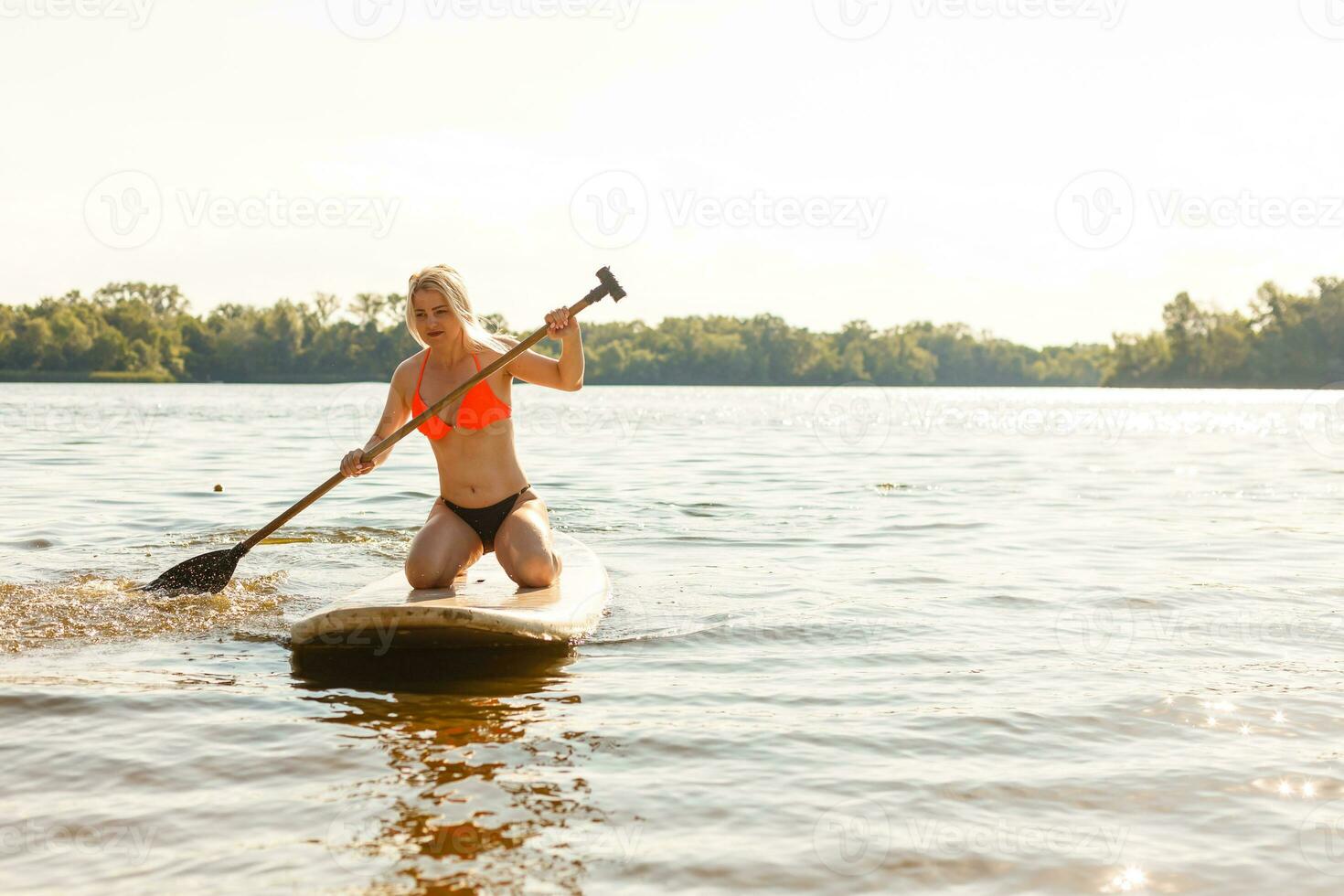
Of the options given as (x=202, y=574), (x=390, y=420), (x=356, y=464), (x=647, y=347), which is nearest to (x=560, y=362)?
(x=390, y=420)

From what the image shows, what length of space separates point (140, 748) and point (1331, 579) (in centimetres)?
717

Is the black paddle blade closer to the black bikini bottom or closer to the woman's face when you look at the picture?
the black bikini bottom

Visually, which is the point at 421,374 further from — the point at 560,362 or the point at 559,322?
the point at 559,322

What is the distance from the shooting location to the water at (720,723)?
3.41m

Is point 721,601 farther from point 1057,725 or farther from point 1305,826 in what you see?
point 1305,826

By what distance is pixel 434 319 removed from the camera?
237 inches

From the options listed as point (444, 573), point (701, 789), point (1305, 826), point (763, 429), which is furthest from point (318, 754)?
point (763, 429)

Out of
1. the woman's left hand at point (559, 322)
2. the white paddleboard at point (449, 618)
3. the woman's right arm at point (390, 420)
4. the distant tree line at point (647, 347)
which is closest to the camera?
the white paddleboard at point (449, 618)

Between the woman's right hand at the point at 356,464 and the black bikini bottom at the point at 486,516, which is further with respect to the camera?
the black bikini bottom at the point at 486,516

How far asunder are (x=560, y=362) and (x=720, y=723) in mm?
2164

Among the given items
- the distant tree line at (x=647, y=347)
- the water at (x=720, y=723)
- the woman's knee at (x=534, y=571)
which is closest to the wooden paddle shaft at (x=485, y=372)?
the woman's knee at (x=534, y=571)

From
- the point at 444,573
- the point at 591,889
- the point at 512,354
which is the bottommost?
the point at 591,889

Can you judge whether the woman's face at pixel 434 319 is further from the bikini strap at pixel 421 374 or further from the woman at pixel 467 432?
the bikini strap at pixel 421 374

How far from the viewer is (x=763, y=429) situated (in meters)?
32.1
